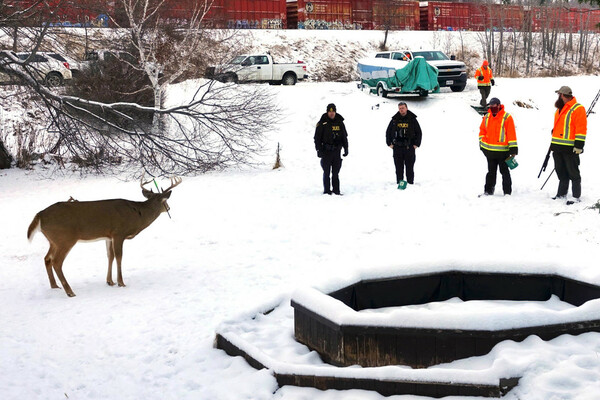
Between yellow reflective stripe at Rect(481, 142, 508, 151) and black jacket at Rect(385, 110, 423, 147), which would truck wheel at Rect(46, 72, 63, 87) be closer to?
black jacket at Rect(385, 110, 423, 147)

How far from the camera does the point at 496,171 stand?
13828 mm

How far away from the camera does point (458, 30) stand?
54.3 m

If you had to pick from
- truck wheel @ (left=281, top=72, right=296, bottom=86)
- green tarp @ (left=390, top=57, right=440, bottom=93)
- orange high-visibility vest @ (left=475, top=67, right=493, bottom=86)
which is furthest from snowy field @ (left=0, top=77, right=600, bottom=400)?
truck wheel @ (left=281, top=72, right=296, bottom=86)

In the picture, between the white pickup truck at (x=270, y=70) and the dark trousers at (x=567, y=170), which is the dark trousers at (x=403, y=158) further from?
the white pickup truck at (x=270, y=70)

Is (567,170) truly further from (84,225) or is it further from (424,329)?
(84,225)

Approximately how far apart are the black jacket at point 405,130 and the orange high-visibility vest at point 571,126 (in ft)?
10.7

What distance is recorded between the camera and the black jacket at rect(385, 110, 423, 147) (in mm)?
15180

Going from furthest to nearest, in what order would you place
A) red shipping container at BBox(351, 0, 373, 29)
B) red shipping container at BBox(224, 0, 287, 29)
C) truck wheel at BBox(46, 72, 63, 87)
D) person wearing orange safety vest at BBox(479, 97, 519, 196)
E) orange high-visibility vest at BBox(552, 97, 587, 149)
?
1. red shipping container at BBox(351, 0, 373, 29)
2. red shipping container at BBox(224, 0, 287, 29)
3. person wearing orange safety vest at BBox(479, 97, 519, 196)
4. orange high-visibility vest at BBox(552, 97, 587, 149)
5. truck wheel at BBox(46, 72, 63, 87)

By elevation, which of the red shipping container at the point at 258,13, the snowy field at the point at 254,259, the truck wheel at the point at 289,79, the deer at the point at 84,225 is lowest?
the snowy field at the point at 254,259

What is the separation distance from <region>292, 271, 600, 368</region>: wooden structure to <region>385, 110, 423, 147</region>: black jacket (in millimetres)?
8219

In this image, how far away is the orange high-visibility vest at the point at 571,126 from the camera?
1240 cm

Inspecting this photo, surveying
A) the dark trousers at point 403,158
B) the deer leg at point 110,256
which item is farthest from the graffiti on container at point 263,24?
the deer leg at point 110,256

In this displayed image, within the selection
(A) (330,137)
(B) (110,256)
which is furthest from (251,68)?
(B) (110,256)

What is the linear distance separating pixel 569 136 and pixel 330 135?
188 inches
